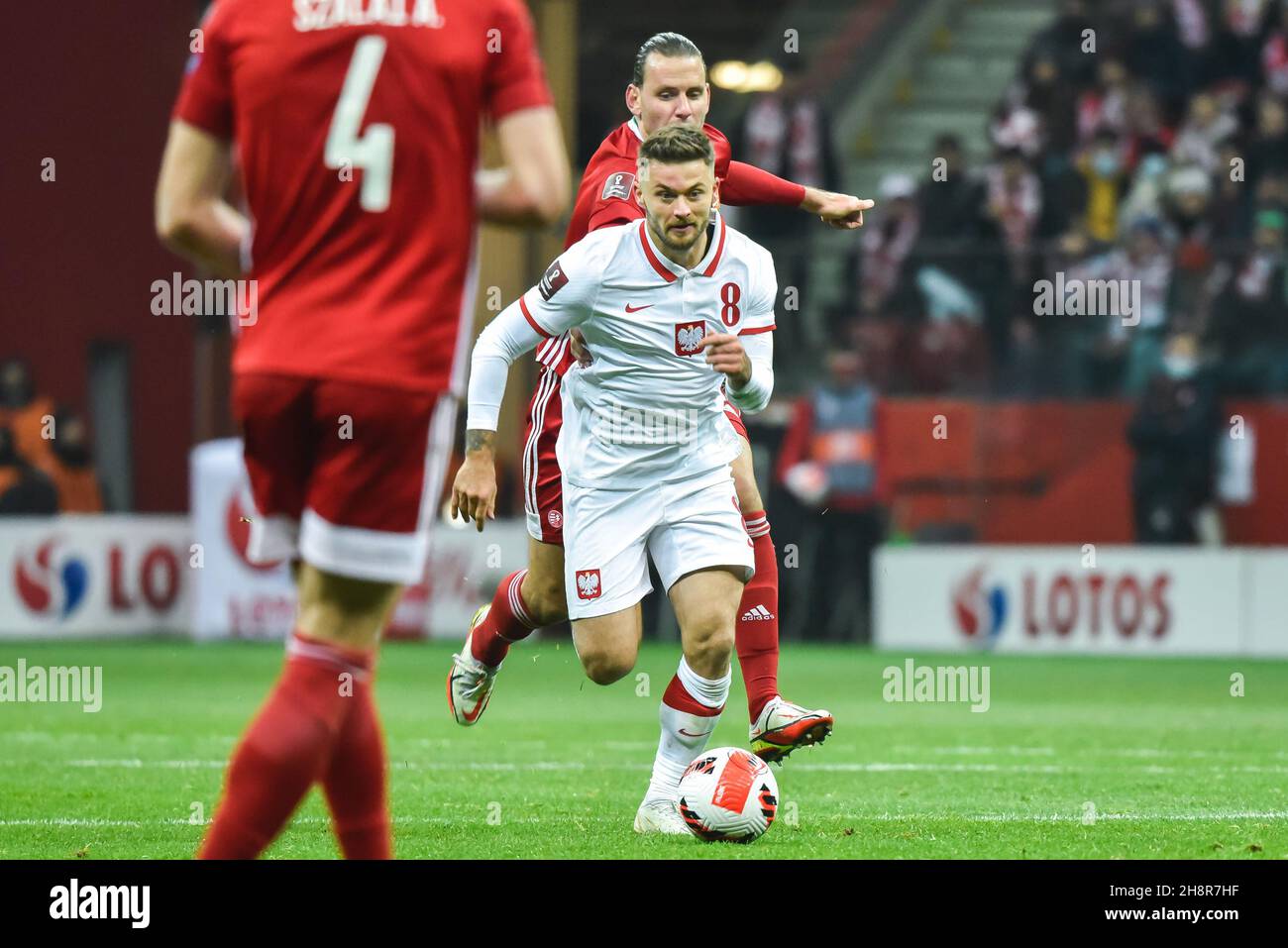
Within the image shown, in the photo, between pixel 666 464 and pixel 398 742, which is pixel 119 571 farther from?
pixel 666 464

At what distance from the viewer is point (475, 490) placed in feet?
20.5

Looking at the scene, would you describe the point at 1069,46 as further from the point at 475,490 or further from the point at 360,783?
the point at 360,783

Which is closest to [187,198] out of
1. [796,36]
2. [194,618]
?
[194,618]

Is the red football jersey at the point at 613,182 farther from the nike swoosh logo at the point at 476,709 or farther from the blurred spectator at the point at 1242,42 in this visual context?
the blurred spectator at the point at 1242,42

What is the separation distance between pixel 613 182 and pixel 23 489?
10.7 m

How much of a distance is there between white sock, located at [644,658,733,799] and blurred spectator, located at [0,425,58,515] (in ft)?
36.7

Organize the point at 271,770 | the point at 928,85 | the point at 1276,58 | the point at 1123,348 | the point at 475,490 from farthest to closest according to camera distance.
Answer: the point at 928,85 < the point at 1276,58 < the point at 1123,348 < the point at 475,490 < the point at 271,770

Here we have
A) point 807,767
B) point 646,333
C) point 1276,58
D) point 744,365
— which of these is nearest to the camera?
point 744,365

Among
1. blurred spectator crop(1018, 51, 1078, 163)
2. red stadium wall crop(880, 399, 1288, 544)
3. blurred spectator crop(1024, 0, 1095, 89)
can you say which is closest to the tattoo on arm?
red stadium wall crop(880, 399, 1288, 544)

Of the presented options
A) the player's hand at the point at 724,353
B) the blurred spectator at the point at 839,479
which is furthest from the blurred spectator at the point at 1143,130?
the player's hand at the point at 724,353

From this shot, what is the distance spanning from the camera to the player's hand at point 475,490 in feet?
20.5

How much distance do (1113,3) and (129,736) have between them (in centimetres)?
1469

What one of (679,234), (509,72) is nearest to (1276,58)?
(679,234)

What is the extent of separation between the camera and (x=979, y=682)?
1405 centimetres
